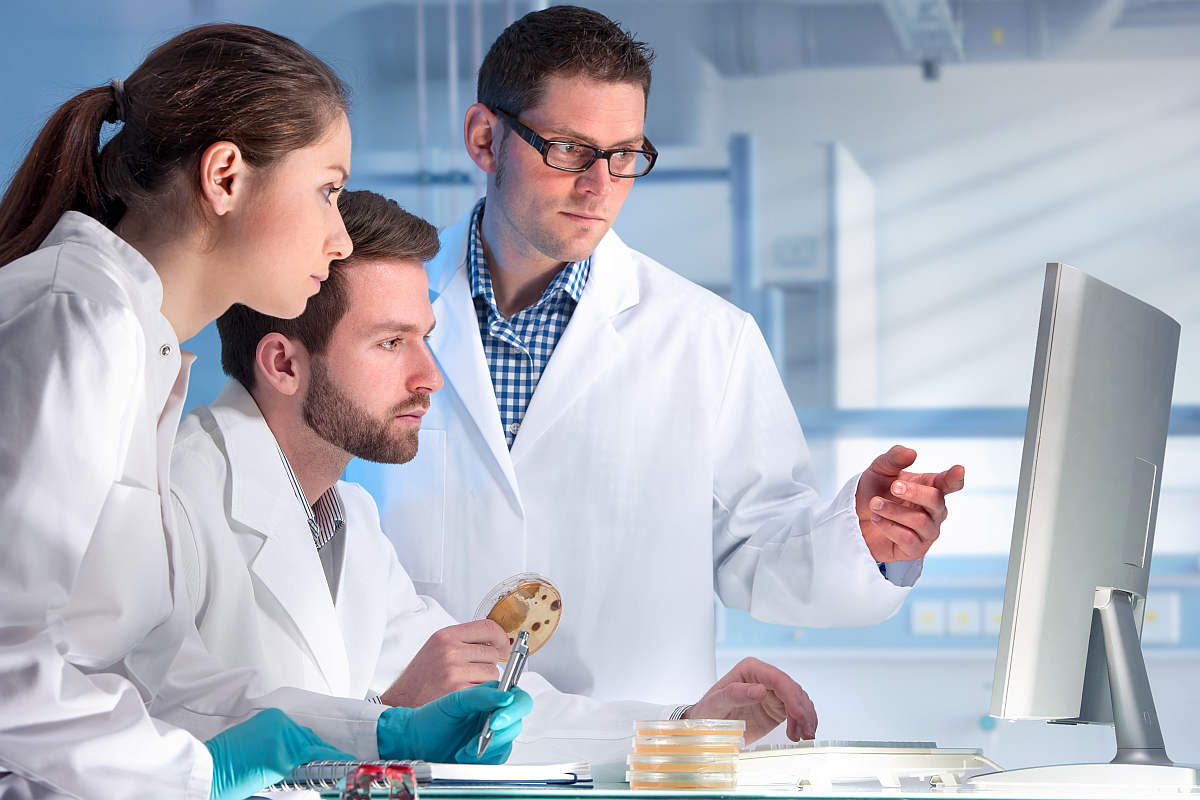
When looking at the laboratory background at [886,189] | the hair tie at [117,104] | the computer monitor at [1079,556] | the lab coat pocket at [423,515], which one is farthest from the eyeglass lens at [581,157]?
the laboratory background at [886,189]

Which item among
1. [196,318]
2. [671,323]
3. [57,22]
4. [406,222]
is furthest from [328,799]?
[57,22]

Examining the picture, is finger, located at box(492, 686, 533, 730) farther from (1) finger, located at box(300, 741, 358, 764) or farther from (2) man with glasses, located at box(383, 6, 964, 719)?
(2) man with glasses, located at box(383, 6, 964, 719)

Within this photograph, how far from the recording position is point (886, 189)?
3236 mm

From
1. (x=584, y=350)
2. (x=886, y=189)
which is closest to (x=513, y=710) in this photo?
(x=584, y=350)

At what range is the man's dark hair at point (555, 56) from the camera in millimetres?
1916

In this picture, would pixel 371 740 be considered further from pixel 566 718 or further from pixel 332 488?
pixel 332 488

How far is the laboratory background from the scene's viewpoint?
123 inches

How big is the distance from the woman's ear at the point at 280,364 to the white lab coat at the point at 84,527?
484mm

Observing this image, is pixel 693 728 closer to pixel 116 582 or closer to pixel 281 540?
pixel 116 582

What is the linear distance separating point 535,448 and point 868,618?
0.60 metres

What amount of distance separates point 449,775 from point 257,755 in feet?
0.58

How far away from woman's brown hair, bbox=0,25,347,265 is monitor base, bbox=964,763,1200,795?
976mm

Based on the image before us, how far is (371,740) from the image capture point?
118cm

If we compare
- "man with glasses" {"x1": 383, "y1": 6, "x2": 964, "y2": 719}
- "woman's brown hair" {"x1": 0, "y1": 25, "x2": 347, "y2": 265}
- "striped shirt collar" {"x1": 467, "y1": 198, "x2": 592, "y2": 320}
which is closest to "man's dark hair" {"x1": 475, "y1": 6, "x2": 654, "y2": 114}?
"man with glasses" {"x1": 383, "y1": 6, "x2": 964, "y2": 719}
